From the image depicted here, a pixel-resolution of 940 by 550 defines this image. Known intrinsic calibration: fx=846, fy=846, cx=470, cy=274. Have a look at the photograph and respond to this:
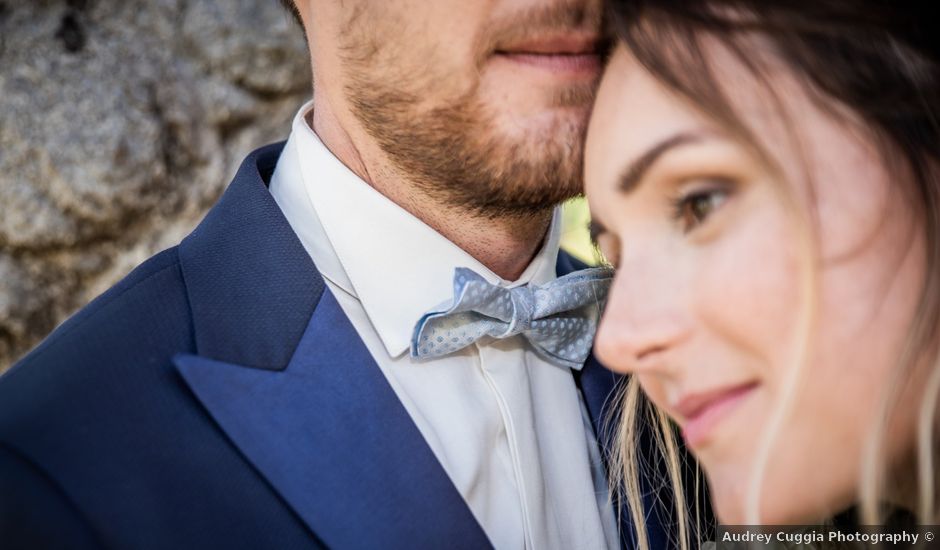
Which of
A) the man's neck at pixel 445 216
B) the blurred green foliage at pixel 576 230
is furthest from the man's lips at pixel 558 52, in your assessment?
the blurred green foliage at pixel 576 230

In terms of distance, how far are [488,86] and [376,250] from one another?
368mm

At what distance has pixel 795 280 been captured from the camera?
3.22 feet

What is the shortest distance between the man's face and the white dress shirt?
0.49 ft

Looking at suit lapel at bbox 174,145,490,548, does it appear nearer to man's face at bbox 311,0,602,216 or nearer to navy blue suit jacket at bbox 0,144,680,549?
navy blue suit jacket at bbox 0,144,680,549

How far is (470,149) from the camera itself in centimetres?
158

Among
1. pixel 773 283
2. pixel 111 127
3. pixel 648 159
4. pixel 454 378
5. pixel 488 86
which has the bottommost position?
pixel 454 378

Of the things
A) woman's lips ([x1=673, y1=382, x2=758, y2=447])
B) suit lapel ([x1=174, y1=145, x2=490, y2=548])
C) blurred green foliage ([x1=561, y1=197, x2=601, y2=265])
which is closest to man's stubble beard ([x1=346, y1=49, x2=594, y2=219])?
suit lapel ([x1=174, y1=145, x2=490, y2=548])

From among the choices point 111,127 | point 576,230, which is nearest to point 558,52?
point 111,127

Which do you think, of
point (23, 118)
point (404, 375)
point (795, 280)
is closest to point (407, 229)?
point (404, 375)

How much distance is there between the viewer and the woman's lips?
3.49 feet

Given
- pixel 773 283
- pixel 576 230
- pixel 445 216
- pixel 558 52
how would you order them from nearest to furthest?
pixel 773 283, pixel 558 52, pixel 445 216, pixel 576 230

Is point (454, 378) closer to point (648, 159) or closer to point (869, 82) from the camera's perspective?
point (648, 159)

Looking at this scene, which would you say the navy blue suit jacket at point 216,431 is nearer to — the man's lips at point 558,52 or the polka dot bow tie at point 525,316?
the polka dot bow tie at point 525,316

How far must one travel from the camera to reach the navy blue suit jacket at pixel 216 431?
4.05ft
